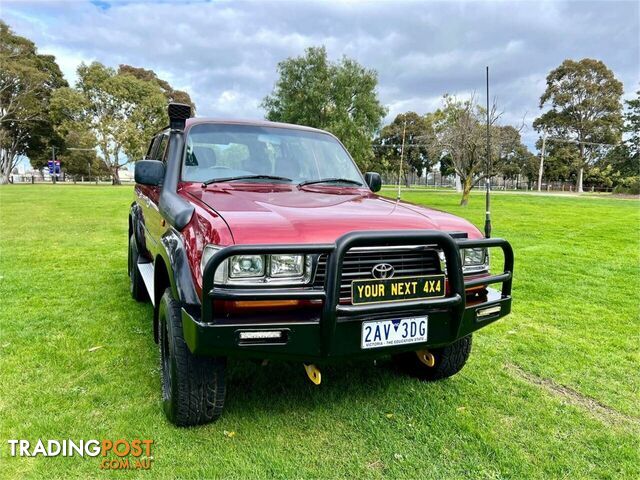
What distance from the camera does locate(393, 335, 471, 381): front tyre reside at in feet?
10.8

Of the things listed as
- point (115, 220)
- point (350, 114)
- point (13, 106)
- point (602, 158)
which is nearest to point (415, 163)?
point (602, 158)

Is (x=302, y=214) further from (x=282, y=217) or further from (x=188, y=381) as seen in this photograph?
(x=188, y=381)

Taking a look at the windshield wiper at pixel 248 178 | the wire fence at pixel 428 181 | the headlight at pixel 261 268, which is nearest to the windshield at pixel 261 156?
the windshield wiper at pixel 248 178

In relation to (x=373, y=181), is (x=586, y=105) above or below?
above

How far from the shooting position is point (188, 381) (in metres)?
2.51

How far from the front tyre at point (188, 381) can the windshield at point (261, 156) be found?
1180 millimetres

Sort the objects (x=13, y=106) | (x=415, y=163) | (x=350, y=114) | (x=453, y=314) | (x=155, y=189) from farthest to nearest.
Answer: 1. (x=415, y=163)
2. (x=13, y=106)
3. (x=350, y=114)
4. (x=155, y=189)
5. (x=453, y=314)

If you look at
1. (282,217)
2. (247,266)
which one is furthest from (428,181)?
(247,266)

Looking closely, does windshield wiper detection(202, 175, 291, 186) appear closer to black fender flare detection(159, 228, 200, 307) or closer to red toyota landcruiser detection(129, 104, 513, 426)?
red toyota landcruiser detection(129, 104, 513, 426)

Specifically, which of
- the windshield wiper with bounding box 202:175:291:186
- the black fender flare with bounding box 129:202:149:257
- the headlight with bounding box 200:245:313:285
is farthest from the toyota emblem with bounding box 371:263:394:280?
the black fender flare with bounding box 129:202:149:257

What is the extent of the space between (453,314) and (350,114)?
35499mm

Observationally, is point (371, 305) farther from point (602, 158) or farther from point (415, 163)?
point (415, 163)

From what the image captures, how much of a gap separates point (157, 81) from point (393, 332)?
6269 centimetres

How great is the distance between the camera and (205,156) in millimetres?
3572
